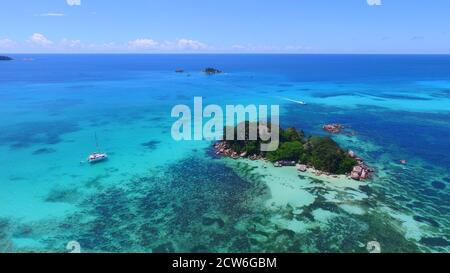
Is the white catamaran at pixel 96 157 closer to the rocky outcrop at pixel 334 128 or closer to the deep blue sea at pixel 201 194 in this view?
the deep blue sea at pixel 201 194

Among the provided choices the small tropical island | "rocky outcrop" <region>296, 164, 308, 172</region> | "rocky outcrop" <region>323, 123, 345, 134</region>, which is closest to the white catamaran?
the small tropical island

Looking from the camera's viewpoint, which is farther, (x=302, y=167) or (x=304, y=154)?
(x=304, y=154)

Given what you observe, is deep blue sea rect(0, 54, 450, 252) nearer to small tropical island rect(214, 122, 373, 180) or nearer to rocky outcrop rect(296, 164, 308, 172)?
rocky outcrop rect(296, 164, 308, 172)

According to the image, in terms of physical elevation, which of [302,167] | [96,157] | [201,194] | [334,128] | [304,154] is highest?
[334,128]

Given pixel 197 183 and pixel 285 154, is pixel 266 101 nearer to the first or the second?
pixel 285 154

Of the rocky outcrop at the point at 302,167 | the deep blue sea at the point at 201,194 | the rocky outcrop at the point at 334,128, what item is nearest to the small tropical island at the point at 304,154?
the rocky outcrop at the point at 302,167

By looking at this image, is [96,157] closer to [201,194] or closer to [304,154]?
[201,194]

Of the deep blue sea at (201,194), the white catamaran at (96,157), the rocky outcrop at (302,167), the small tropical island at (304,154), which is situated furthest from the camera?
the white catamaran at (96,157)

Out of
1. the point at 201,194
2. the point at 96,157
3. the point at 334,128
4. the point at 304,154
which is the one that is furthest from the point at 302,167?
the point at 96,157

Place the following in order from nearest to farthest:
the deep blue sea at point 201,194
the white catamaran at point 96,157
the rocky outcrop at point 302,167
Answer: the deep blue sea at point 201,194, the rocky outcrop at point 302,167, the white catamaran at point 96,157
